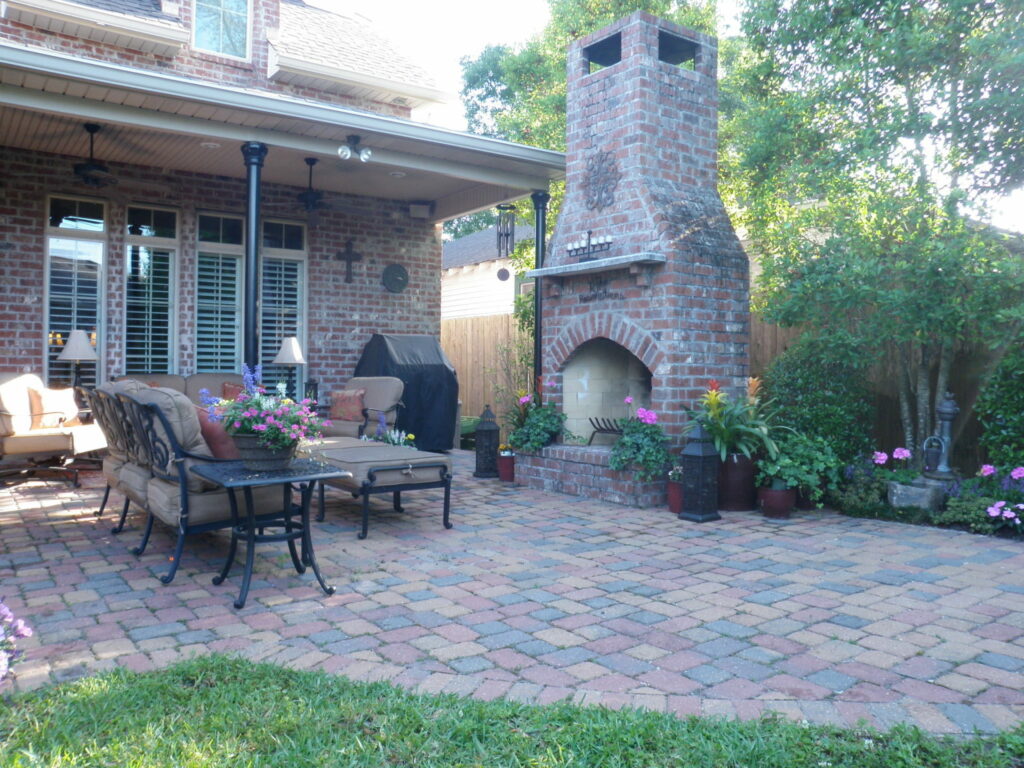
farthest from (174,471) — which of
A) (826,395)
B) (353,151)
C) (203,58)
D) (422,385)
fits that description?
(203,58)

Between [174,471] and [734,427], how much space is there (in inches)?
163

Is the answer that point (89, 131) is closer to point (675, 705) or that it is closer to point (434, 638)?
point (434, 638)

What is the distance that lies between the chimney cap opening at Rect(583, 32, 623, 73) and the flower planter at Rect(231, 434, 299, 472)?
5285 millimetres

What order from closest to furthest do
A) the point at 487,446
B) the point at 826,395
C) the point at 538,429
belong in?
the point at 826,395 → the point at 538,429 → the point at 487,446

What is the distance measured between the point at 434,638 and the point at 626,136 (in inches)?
198

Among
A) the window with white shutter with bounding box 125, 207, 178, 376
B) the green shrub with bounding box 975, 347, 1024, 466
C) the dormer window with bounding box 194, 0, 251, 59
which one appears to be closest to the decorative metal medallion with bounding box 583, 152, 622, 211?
the green shrub with bounding box 975, 347, 1024, 466

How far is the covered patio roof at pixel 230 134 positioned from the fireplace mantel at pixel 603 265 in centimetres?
171

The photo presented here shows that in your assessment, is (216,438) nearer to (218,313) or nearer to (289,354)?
(289,354)

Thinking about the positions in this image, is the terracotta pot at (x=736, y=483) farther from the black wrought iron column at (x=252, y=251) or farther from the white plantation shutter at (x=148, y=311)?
the white plantation shutter at (x=148, y=311)

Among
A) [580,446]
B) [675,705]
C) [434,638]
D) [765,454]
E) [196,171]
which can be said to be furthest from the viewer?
[196,171]

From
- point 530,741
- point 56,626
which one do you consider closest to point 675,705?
point 530,741

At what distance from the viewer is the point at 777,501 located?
5.95m

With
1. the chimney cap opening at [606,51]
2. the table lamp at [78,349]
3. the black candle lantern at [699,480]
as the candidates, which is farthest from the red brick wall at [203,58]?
the black candle lantern at [699,480]

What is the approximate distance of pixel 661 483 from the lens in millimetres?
6488
